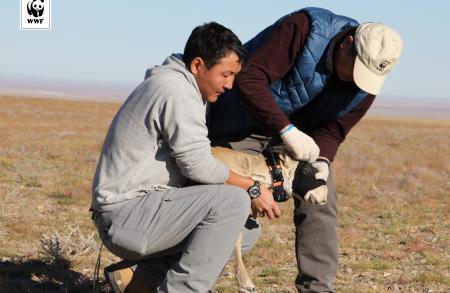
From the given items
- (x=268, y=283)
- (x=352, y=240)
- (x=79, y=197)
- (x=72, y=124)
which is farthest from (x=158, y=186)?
(x=72, y=124)

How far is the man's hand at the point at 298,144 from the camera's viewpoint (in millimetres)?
4621

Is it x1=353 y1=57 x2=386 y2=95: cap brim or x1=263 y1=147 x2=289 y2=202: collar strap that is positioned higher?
x1=353 y1=57 x2=386 y2=95: cap brim

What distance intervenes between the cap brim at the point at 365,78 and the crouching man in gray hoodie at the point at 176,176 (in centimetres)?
86

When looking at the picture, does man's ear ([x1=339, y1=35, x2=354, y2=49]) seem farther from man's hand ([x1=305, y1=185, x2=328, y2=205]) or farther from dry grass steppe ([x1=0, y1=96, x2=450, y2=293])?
dry grass steppe ([x1=0, y1=96, x2=450, y2=293])

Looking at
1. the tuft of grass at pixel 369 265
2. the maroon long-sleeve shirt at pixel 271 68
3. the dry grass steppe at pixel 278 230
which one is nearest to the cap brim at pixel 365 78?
the maroon long-sleeve shirt at pixel 271 68

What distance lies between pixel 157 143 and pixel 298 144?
1105 mm

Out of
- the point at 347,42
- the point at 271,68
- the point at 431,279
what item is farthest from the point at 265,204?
the point at 431,279

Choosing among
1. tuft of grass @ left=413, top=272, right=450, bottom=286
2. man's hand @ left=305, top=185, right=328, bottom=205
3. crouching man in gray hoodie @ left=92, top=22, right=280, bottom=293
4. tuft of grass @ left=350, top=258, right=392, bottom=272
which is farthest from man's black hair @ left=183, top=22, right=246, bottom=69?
tuft of grass @ left=350, top=258, right=392, bottom=272

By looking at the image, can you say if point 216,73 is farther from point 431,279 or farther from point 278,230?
point 278,230

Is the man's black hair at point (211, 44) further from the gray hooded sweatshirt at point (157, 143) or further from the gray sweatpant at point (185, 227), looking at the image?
the gray sweatpant at point (185, 227)

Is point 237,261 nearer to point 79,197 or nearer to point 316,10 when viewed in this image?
point 316,10

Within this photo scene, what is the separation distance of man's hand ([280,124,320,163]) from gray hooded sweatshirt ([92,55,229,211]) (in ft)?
2.25

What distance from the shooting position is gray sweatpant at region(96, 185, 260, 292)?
3.98 m

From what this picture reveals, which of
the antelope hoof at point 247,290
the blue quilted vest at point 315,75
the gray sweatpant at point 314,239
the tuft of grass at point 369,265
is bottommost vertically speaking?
the tuft of grass at point 369,265
